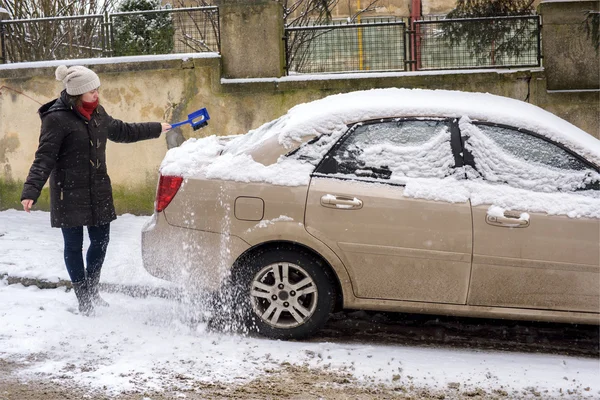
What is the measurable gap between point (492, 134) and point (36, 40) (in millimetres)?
8080

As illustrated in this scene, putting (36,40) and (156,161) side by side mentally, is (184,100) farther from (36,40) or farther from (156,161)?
(36,40)

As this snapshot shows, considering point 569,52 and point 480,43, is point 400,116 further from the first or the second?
point 569,52

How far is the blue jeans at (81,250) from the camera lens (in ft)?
20.2

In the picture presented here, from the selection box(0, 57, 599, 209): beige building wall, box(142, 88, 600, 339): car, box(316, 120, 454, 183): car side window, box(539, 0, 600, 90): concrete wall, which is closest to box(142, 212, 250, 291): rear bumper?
box(142, 88, 600, 339): car

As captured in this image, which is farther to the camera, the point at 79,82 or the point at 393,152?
the point at 79,82

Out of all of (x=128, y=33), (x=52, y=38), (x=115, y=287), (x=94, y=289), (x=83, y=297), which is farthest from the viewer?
(x=52, y=38)

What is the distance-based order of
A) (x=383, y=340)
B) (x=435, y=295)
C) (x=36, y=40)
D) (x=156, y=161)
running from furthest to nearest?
(x=36, y=40) → (x=156, y=161) → (x=383, y=340) → (x=435, y=295)

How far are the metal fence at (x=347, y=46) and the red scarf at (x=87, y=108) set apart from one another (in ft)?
14.5

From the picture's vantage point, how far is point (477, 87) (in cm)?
979

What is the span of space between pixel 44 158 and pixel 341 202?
2172 mm

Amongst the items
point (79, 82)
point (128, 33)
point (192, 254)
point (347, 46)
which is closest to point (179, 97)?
point (128, 33)

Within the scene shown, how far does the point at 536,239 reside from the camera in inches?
207

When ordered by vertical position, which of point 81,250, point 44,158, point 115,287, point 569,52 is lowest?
point 115,287

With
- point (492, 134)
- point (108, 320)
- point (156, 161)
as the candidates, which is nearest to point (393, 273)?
point (492, 134)
